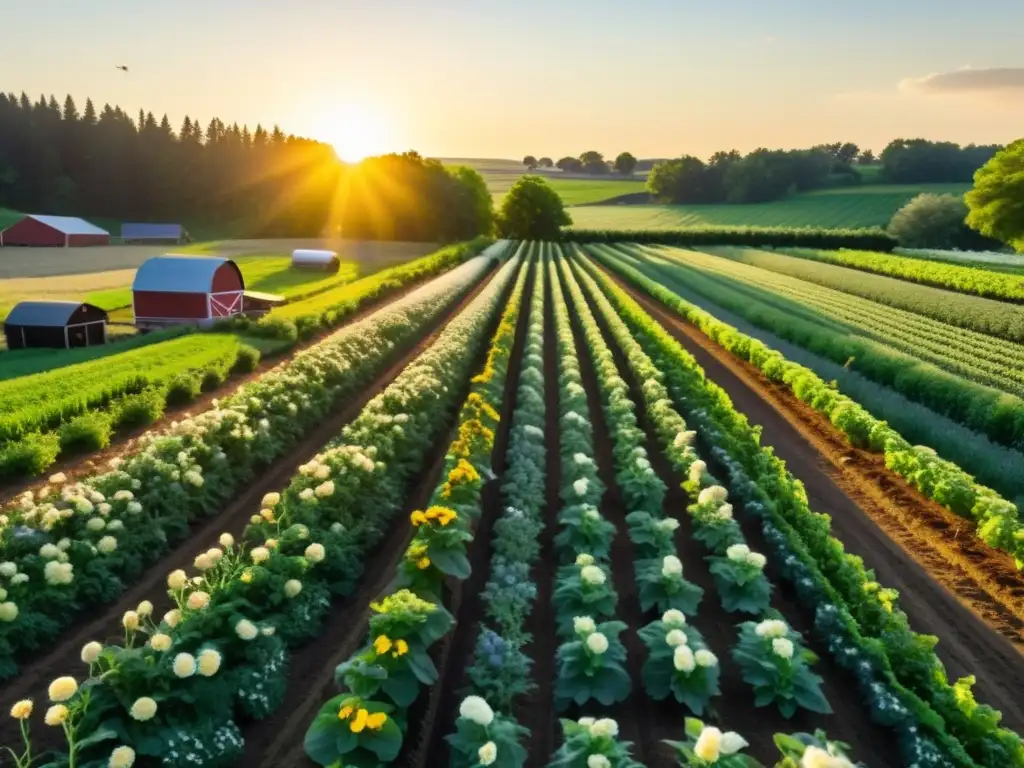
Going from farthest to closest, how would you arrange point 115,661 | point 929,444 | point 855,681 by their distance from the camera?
point 929,444 < point 855,681 < point 115,661

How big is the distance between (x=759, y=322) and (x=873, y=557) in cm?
2183

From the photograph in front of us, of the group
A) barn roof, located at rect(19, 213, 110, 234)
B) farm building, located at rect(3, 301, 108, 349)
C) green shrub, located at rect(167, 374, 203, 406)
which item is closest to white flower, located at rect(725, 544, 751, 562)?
green shrub, located at rect(167, 374, 203, 406)

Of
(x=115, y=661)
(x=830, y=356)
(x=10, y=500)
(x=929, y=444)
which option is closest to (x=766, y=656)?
(x=115, y=661)

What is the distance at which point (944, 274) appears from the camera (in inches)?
1921

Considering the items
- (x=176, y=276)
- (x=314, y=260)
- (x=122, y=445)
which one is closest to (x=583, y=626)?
(x=122, y=445)

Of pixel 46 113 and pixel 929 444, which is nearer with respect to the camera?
pixel 929 444

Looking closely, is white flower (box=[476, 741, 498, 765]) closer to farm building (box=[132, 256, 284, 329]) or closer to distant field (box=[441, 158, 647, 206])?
farm building (box=[132, 256, 284, 329])

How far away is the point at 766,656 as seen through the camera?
7.42 metres

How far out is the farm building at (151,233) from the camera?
8081cm

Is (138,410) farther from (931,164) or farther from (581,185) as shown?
(581,185)

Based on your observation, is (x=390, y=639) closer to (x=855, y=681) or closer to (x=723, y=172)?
(x=855, y=681)

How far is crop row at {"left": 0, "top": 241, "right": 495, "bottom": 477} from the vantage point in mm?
14516

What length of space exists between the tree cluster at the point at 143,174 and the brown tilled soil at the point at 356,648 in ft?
268

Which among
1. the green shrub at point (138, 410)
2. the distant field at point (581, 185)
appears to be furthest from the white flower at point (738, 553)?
the distant field at point (581, 185)
